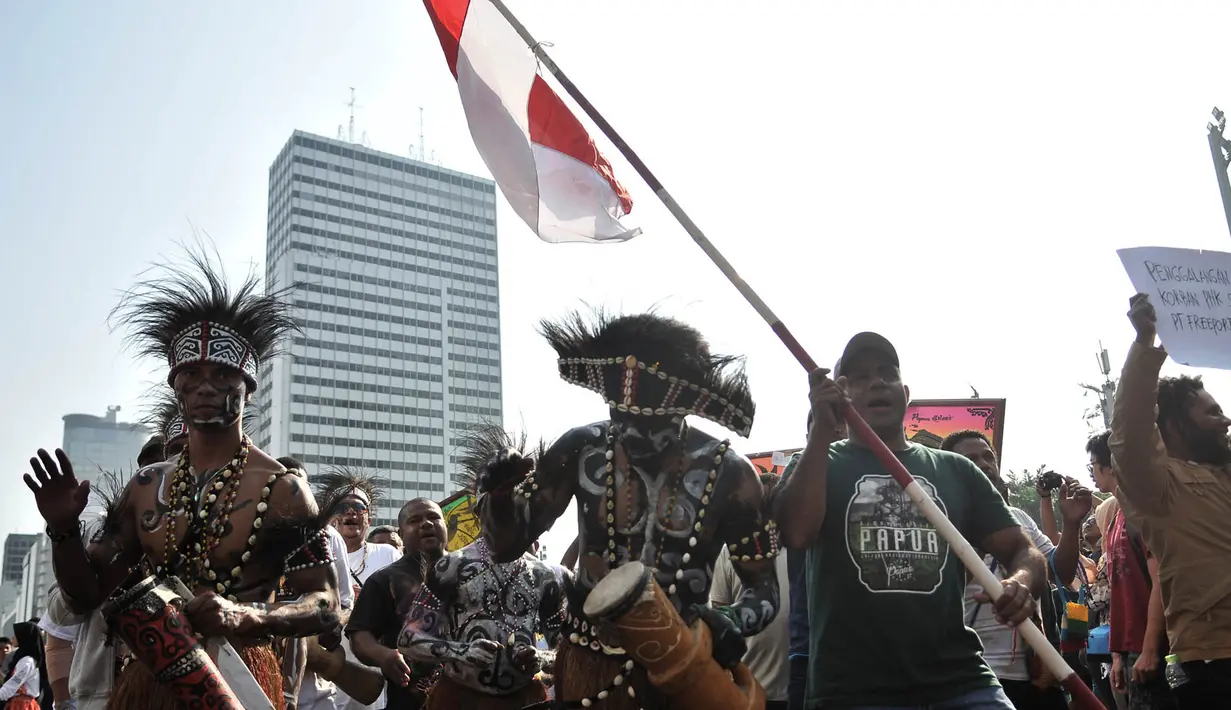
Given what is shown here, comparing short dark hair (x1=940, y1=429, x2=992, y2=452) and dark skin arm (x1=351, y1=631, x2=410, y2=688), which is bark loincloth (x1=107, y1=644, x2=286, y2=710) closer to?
dark skin arm (x1=351, y1=631, x2=410, y2=688)

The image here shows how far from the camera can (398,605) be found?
6723 mm

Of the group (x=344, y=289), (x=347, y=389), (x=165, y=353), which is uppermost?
(x=344, y=289)

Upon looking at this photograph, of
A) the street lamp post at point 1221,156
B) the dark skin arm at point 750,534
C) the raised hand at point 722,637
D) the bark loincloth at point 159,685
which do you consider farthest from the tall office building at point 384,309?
the raised hand at point 722,637

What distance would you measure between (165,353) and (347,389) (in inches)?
5776

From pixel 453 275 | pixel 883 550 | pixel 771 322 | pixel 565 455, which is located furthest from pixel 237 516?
pixel 453 275

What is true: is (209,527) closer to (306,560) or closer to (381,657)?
(306,560)

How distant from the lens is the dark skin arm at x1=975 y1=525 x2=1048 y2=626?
362 cm

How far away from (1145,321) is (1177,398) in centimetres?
101

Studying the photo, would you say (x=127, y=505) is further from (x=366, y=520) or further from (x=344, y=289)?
(x=344, y=289)

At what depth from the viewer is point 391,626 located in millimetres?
6785

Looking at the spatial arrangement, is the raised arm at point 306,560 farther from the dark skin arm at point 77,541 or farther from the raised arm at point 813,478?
the raised arm at point 813,478

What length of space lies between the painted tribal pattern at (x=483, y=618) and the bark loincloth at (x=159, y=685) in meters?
1.27

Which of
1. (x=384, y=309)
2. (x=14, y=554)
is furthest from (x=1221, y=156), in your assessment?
(x=14, y=554)

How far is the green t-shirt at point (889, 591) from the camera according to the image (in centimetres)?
370
